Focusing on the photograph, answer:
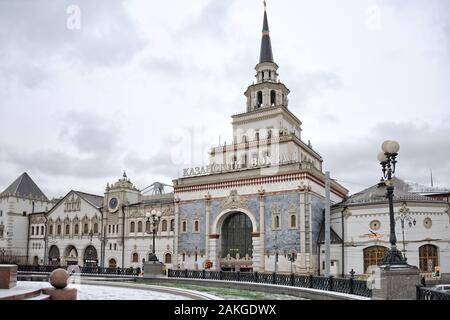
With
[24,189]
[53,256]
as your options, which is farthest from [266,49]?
[24,189]

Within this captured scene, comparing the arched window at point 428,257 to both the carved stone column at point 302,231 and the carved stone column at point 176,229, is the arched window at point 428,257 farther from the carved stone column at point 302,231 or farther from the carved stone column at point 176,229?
the carved stone column at point 176,229

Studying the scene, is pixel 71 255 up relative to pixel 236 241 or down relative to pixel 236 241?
down

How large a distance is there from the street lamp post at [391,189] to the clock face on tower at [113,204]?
1625 inches

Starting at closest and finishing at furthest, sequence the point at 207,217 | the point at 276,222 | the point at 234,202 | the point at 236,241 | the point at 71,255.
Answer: the point at 276,222 → the point at 234,202 → the point at 236,241 → the point at 207,217 → the point at 71,255

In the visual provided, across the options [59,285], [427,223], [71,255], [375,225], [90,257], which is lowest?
[90,257]

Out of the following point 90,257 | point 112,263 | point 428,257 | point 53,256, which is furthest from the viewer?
point 53,256

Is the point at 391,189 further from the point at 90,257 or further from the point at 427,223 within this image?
the point at 90,257

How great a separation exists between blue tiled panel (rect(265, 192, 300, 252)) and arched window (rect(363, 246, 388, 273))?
18.4 feet

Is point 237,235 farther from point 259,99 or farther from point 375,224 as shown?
point 259,99

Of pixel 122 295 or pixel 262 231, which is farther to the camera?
pixel 262 231

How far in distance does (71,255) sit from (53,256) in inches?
130

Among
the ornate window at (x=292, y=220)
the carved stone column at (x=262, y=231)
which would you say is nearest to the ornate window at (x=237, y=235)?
the carved stone column at (x=262, y=231)

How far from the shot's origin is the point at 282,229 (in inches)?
1566
